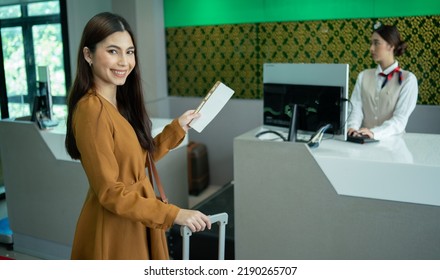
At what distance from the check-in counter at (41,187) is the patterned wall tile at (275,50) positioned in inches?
69.5

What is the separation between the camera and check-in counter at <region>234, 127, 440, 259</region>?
2424mm

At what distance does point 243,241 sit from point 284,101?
914 millimetres

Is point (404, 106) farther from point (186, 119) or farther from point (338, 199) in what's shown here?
point (186, 119)

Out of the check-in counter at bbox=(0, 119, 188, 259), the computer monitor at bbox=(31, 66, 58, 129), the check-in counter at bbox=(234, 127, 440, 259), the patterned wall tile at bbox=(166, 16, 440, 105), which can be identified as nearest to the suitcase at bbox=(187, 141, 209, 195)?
the patterned wall tile at bbox=(166, 16, 440, 105)

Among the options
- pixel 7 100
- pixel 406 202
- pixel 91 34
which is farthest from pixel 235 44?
pixel 91 34

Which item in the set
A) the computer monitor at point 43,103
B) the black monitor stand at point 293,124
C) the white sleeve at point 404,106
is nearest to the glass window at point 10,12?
the computer monitor at point 43,103

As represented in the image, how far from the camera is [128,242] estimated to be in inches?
63.0

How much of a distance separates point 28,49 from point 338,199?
3419 mm

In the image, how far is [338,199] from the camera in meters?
2.60

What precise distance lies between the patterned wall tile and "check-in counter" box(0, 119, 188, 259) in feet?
5.79

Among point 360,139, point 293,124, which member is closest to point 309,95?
point 293,124

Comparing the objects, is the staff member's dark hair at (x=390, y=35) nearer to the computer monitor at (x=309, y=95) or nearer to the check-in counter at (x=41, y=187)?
the computer monitor at (x=309, y=95)

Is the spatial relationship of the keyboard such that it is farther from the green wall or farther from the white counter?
the green wall

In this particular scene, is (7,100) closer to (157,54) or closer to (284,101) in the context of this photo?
(157,54)
